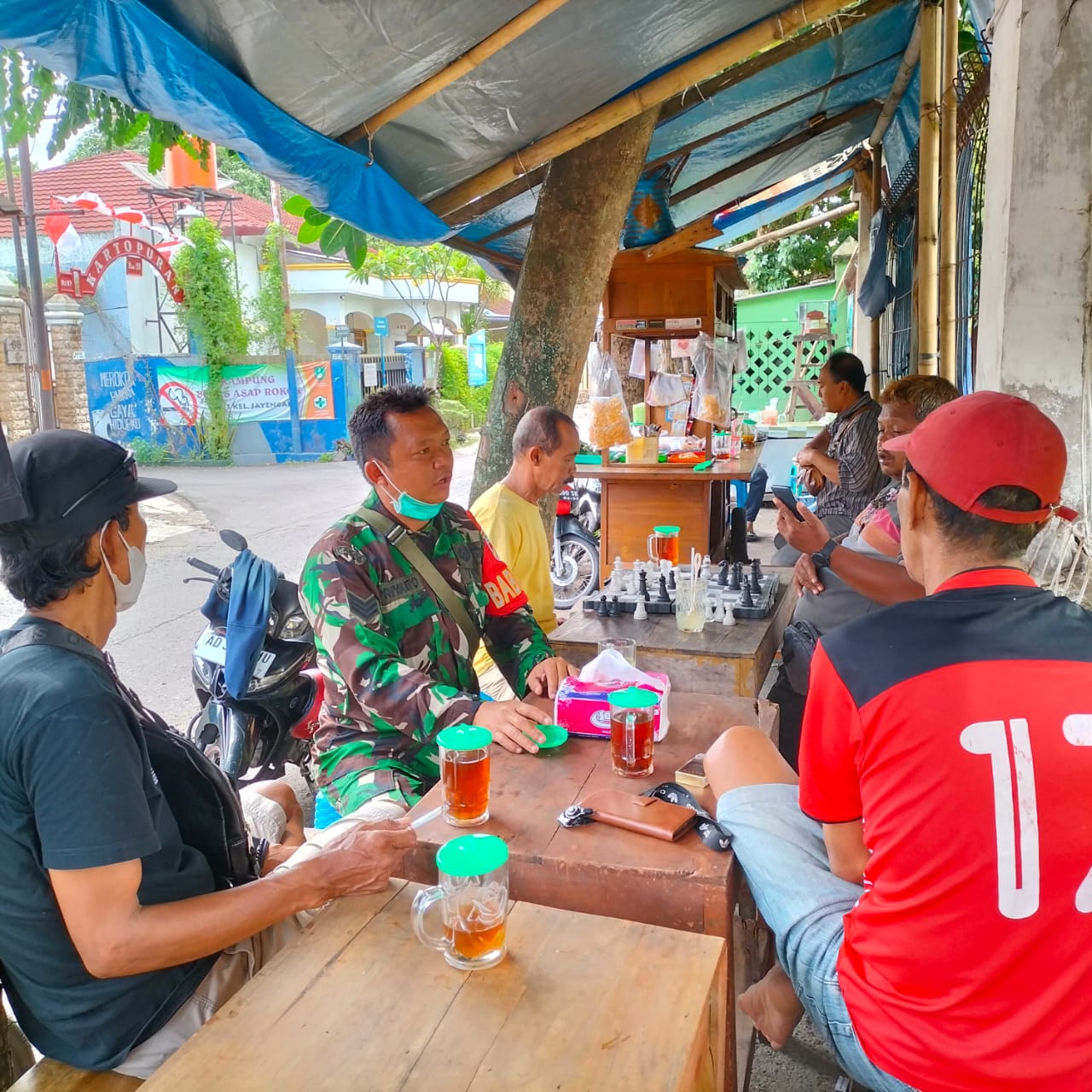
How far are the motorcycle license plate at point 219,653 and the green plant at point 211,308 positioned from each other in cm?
1665

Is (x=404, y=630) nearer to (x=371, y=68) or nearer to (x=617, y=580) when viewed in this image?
(x=617, y=580)

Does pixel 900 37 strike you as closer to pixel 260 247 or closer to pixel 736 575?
pixel 736 575

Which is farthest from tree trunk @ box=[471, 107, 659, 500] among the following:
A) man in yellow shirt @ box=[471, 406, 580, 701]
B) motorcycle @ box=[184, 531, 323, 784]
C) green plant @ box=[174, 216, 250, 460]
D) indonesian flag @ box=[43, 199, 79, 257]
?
green plant @ box=[174, 216, 250, 460]

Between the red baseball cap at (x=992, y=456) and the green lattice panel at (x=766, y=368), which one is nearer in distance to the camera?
the red baseball cap at (x=992, y=456)

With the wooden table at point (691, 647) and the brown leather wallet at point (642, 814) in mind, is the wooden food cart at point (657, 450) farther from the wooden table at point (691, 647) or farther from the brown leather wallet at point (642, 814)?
the brown leather wallet at point (642, 814)

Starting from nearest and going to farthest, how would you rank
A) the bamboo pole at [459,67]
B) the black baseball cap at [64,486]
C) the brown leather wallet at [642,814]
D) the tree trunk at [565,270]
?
the black baseball cap at [64,486], the brown leather wallet at [642,814], the bamboo pole at [459,67], the tree trunk at [565,270]

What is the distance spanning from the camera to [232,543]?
3986 millimetres

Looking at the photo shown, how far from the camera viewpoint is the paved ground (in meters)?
2.47

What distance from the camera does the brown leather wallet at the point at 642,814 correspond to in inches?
67.4

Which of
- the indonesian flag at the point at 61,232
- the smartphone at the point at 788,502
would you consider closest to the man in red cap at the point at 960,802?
the smartphone at the point at 788,502

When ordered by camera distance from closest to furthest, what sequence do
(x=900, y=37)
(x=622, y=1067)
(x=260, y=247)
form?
(x=622, y=1067) < (x=900, y=37) < (x=260, y=247)

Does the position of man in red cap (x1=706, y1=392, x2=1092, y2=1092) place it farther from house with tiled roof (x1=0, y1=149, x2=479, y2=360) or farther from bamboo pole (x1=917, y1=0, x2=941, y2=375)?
house with tiled roof (x1=0, y1=149, x2=479, y2=360)

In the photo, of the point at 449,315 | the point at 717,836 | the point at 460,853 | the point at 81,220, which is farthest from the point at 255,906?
the point at 449,315

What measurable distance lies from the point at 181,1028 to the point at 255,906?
29 cm
